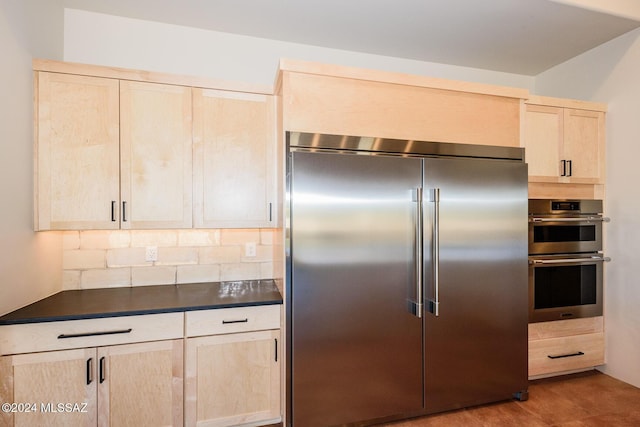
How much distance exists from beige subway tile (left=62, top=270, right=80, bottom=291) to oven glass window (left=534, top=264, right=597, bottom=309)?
3318mm

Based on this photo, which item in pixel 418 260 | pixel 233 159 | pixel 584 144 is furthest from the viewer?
Answer: pixel 584 144

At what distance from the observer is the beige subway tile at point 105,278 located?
2205mm

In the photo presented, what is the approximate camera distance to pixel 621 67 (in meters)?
2.56

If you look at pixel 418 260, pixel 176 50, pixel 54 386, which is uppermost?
pixel 176 50

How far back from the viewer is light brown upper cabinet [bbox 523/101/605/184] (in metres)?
2.54

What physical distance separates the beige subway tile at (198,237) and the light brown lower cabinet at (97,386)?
2.54ft

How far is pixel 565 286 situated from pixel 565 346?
470 millimetres

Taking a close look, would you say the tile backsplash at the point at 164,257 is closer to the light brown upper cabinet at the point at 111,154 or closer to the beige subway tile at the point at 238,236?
the beige subway tile at the point at 238,236

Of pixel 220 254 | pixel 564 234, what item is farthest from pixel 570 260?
pixel 220 254

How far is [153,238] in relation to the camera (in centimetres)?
232

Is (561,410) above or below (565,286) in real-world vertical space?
below

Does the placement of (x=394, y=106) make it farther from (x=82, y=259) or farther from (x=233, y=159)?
(x=82, y=259)

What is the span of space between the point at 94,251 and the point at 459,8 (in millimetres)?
2988

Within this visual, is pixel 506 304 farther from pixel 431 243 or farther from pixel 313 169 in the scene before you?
pixel 313 169
